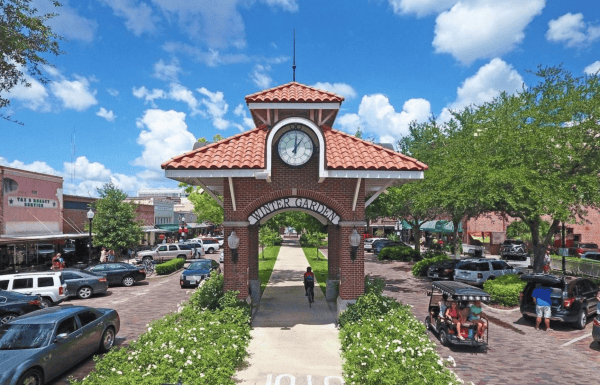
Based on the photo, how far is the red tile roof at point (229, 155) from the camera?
11.6 m

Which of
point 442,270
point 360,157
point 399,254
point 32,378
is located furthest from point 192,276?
→ point 399,254

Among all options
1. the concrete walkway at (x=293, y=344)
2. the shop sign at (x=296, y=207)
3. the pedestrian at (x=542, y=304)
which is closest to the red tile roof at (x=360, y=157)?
the shop sign at (x=296, y=207)

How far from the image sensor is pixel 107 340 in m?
11.0

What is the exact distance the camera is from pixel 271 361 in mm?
9750

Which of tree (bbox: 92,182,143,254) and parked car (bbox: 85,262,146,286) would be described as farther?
tree (bbox: 92,182,143,254)

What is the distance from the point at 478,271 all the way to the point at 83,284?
68.7 ft

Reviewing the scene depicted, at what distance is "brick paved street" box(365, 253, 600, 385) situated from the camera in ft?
29.8

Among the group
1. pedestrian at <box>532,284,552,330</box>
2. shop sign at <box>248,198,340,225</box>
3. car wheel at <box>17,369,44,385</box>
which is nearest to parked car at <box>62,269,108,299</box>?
shop sign at <box>248,198,340,225</box>

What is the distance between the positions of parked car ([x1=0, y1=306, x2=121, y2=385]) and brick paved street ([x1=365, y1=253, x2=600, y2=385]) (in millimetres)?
9300

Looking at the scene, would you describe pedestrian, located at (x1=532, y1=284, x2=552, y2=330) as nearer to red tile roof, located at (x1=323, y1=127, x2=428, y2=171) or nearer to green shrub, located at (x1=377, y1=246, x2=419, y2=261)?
red tile roof, located at (x1=323, y1=127, x2=428, y2=171)

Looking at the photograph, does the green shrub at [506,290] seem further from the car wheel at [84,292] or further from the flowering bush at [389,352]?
the car wheel at [84,292]

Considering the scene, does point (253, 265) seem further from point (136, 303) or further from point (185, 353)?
point (185, 353)

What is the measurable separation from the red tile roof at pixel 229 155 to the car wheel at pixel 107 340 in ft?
16.4

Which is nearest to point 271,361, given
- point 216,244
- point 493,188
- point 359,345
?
point 359,345
